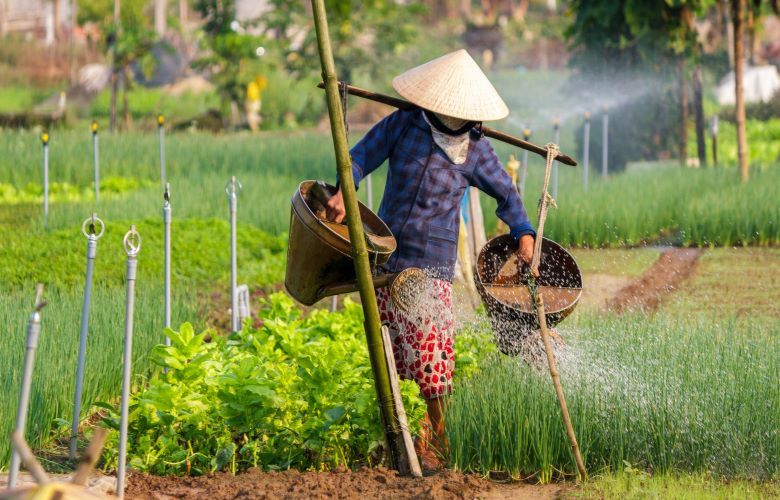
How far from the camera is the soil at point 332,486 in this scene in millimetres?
4160

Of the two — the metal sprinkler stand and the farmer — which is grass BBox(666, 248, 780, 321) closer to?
the farmer

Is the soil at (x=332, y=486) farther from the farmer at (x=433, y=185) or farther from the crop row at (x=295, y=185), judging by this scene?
the crop row at (x=295, y=185)

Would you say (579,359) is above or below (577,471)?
above

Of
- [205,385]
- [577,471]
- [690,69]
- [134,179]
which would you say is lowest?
[577,471]

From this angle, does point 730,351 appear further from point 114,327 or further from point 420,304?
point 114,327

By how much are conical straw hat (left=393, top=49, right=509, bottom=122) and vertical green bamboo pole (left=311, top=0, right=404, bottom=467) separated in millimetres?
481

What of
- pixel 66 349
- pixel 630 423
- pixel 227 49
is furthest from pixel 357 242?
pixel 227 49

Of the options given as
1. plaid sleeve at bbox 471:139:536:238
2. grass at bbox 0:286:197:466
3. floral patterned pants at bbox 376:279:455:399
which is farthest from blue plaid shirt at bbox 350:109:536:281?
grass at bbox 0:286:197:466

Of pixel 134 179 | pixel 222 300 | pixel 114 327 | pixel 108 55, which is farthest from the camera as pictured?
pixel 108 55

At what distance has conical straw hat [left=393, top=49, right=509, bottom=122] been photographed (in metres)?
4.78

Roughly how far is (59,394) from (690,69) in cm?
1293

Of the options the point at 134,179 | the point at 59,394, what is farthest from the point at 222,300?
the point at 134,179

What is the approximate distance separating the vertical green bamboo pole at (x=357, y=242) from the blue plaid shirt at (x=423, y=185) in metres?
0.47

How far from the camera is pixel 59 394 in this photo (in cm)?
509
